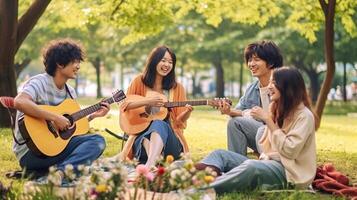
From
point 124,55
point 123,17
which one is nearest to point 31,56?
point 124,55

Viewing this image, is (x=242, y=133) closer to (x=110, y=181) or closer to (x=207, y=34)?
(x=110, y=181)

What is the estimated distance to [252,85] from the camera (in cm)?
670

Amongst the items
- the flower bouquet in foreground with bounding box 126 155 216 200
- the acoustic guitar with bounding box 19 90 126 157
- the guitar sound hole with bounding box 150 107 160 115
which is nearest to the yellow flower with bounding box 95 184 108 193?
the flower bouquet in foreground with bounding box 126 155 216 200

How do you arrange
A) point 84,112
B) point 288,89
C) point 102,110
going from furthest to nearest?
point 102,110
point 84,112
point 288,89

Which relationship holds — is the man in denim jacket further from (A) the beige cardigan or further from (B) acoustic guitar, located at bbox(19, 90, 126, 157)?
(B) acoustic guitar, located at bbox(19, 90, 126, 157)

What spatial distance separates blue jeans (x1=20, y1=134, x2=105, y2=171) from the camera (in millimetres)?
5527

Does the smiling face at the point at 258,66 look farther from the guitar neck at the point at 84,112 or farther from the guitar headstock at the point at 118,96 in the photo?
the guitar neck at the point at 84,112

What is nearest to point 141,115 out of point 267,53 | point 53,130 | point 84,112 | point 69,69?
point 84,112

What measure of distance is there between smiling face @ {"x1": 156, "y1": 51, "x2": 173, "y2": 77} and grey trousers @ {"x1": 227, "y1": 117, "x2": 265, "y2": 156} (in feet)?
2.91

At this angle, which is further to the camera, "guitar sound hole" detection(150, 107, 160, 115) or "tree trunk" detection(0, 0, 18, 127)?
"tree trunk" detection(0, 0, 18, 127)

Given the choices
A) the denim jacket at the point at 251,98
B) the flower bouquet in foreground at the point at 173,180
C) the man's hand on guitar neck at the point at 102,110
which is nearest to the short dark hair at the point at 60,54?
the man's hand on guitar neck at the point at 102,110

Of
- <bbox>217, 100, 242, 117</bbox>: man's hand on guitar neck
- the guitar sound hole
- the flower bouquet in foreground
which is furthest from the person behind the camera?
the guitar sound hole

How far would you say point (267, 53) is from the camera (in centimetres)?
618

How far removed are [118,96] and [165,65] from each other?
2.22 ft
